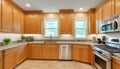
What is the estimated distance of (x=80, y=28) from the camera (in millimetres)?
6422

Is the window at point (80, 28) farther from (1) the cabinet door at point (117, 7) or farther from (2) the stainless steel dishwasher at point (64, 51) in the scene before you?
(1) the cabinet door at point (117, 7)

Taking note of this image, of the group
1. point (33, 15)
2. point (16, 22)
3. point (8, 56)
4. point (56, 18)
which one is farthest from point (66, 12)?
point (8, 56)

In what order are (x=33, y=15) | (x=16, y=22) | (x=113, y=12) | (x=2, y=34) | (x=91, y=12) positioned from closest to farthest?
(x=113, y=12), (x=2, y=34), (x=16, y=22), (x=91, y=12), (x=33, y=15)

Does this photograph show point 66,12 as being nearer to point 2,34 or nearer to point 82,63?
point 82,63

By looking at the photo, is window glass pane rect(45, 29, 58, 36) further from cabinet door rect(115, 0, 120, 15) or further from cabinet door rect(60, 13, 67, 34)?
cabinet door rect(115, 0, 120, 15)

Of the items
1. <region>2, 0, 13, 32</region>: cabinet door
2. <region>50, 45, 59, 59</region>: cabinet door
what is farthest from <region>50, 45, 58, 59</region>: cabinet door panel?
<region>2, 0, 13, 32</region>: cabinet door

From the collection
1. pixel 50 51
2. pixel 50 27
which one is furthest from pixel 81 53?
pixel 50 27

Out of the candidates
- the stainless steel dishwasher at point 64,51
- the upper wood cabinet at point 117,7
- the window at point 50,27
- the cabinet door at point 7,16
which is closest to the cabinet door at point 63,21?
the window at point 50,27

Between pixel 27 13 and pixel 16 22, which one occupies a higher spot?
pixel 27 13

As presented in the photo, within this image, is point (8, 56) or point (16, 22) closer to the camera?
point (8, 56)

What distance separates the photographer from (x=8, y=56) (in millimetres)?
3568

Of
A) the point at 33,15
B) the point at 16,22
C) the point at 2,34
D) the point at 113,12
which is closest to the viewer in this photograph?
the point at 113,12

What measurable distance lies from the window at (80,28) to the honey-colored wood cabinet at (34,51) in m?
1.99

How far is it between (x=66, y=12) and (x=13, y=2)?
2.48 meters
